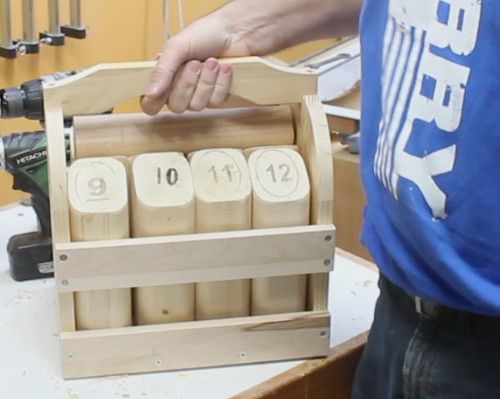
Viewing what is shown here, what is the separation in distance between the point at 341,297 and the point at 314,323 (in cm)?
16

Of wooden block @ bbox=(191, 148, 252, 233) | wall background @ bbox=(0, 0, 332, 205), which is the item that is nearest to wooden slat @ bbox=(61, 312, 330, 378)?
wooden block @ bbox=(191, 148, 252, 233)

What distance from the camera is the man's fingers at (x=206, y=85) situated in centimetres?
82

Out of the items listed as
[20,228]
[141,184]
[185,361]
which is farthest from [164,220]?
[20,228]

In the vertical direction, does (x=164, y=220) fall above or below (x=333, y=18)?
below

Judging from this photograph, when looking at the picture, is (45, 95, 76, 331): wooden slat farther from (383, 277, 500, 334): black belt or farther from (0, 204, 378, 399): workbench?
(383, 277, 500, 334): black belt

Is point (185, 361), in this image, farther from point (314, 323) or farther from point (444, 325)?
point (444, 325)

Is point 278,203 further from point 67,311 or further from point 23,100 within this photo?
point 23,100

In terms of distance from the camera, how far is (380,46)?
724 mm

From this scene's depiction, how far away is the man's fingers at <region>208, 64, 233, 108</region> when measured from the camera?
2.70 feet

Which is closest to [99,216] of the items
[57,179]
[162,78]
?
[57,179]

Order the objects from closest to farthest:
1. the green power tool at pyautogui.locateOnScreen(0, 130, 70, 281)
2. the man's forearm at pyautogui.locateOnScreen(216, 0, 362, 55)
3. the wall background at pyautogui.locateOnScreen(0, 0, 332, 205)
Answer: the man's forearm at pyautogui.locateOnScreen(216, 0, 362, 55) → the green power tool at pyautogui.locateOnScreen(0, 130, 70, 281) → the wall background at pyautogui.locateOnScreen(0, 0, 332, 205)

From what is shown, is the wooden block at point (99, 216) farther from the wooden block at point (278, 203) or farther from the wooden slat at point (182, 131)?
the wooden block at point (278, 203)

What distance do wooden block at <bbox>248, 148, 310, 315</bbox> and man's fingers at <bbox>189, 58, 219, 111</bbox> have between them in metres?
0.08

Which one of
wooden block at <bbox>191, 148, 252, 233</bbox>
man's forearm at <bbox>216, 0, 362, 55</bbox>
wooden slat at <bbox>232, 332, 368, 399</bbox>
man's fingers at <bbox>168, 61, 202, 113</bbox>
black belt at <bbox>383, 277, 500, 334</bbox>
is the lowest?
wooden slat at <bbox>232, 332, 368, 399</bbox>
